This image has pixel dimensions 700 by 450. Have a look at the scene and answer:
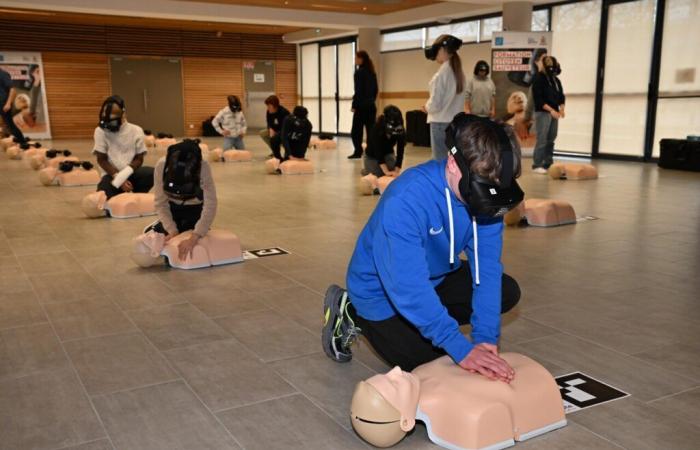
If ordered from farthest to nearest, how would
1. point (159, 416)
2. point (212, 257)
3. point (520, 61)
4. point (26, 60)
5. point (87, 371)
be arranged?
1. point (26, 60)
2. point (520, 61)
3. point (212, 257)
4. point (87, 371)
5. point (159, 416)

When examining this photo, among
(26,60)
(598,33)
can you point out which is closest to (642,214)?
(598,33)

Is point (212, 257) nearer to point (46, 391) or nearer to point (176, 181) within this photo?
point (176, 181)

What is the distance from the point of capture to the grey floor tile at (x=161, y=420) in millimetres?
2033

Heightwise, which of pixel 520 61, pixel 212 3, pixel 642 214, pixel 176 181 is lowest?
pixel 642 214

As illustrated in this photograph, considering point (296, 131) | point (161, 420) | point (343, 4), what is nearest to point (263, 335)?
point (161, 420)

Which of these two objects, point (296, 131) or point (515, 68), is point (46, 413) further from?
point (515, 68)

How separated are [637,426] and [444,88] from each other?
4.16 metres

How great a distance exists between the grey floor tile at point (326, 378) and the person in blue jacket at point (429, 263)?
0.24 meters

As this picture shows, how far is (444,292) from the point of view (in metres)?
2.50

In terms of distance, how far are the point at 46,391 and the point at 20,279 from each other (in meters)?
1.76

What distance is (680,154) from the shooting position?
30.7ft

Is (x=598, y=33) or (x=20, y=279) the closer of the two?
(x=20, y=279)

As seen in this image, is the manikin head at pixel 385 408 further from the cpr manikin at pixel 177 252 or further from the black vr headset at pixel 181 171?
the cpr manikin at pixel 177 252

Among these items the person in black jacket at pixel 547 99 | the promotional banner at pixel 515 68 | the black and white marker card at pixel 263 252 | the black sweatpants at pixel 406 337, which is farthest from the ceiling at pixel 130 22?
the black sweatpants at pixel 406 337
